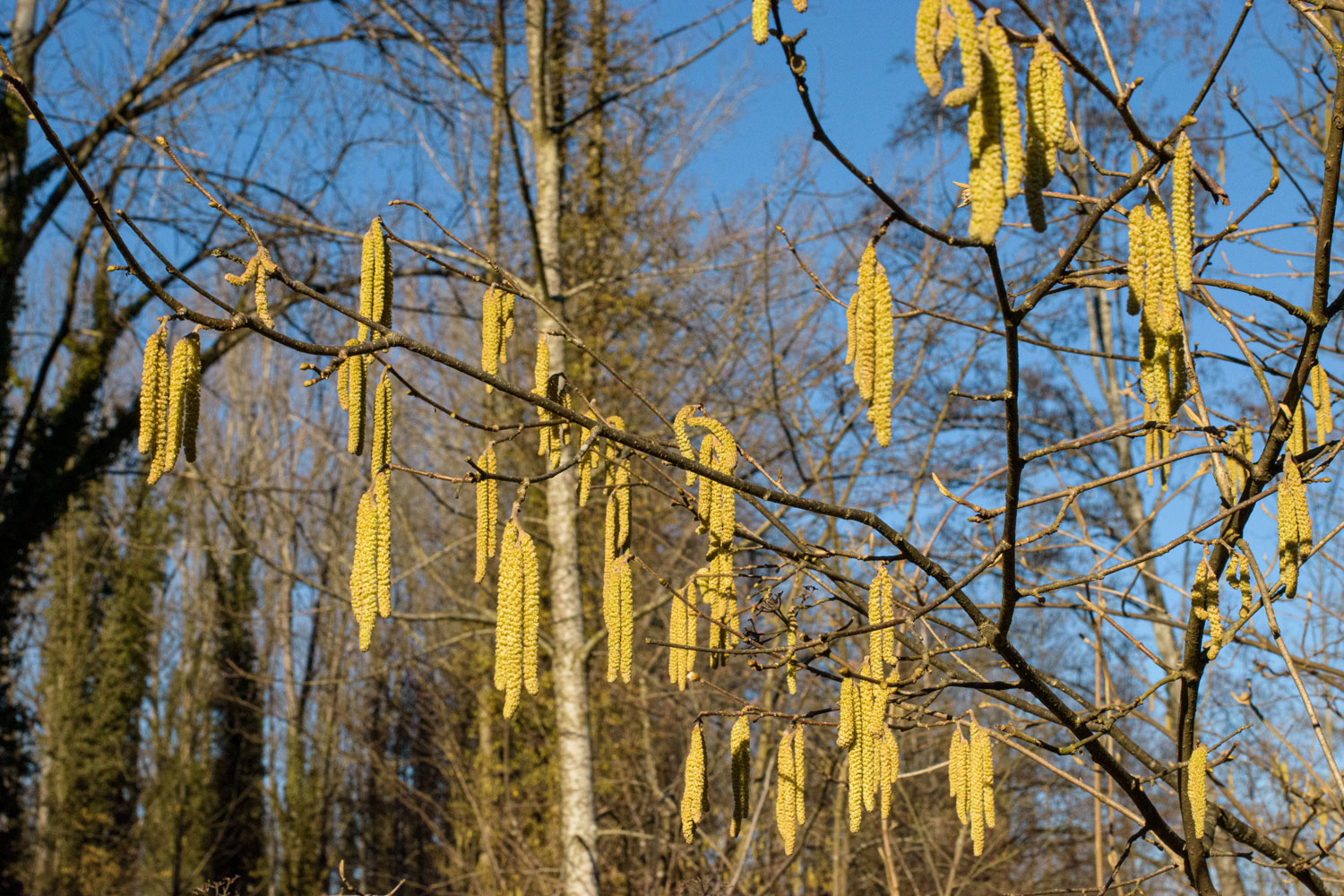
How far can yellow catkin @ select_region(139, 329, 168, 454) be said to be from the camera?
63.6 inches

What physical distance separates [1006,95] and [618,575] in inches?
42.9

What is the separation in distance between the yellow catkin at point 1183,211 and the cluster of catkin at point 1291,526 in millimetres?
516

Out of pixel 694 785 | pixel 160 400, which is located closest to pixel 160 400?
pixel 160 400

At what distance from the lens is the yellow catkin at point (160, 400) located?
1.61 metres

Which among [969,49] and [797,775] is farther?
[797,775]

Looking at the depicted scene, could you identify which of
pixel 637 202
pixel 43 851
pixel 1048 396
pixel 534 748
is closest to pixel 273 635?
pixel 43 851

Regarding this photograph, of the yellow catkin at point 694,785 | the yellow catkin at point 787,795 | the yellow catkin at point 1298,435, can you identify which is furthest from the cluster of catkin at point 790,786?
the yellow catkin at point 1298,435

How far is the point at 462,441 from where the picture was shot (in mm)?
9852

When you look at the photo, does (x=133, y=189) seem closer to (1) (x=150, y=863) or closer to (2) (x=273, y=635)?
(2) (x=273, y=635)

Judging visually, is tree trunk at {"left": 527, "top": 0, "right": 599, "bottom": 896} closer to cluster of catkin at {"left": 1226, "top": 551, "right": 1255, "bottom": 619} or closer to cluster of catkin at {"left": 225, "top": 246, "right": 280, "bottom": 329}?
cluster of catkin at {"left": 225, "top": 246, "right": 280, "bottom": 329}

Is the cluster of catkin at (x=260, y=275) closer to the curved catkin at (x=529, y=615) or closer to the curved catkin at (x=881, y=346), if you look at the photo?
the curved catkin at (x=529, y=615)

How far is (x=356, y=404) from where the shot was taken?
70.1 inches

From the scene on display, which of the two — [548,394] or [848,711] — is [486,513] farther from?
[848,711]

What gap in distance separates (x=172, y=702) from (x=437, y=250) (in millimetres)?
14328
